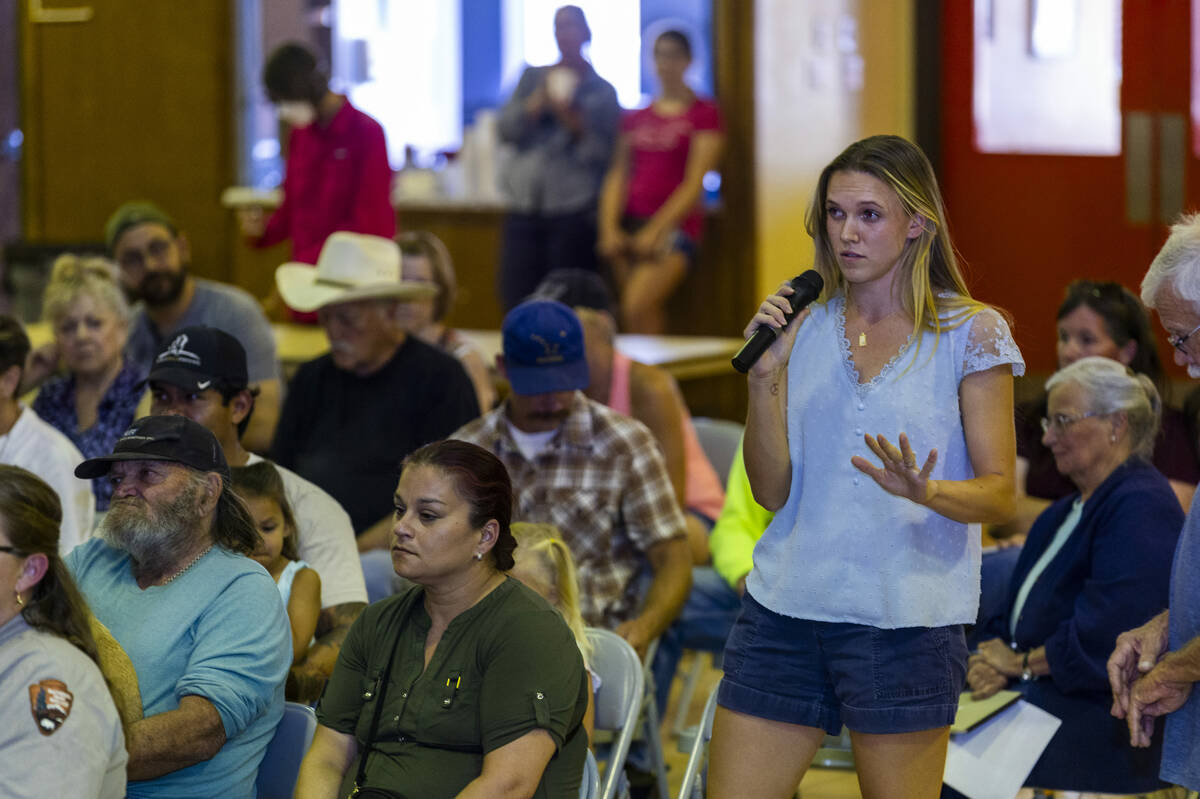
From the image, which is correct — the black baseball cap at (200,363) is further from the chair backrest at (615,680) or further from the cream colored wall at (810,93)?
the cream colored wall at (810,93)

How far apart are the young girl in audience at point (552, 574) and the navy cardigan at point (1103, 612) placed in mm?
911

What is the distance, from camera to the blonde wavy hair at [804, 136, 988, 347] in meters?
2.06

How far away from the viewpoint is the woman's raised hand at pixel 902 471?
1937 mm

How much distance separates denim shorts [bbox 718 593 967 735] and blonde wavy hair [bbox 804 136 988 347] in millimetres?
415

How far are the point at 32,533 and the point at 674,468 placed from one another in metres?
2.05

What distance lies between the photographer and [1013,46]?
23.5 ft

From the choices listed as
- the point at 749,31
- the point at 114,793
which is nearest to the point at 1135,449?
the point at 114,793

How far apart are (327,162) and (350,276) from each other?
1.49 meters

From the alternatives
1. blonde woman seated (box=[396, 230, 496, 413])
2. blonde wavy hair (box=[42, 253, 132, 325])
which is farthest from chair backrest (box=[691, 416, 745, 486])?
blonde wavy hair (box=[42, 253, 132, 325])

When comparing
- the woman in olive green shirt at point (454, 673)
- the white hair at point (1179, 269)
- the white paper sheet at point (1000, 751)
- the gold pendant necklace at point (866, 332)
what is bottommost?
the white paper sheet at point (1000, 751)

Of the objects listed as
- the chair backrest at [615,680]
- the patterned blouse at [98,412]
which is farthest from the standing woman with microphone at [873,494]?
the patterned blouse at [98,412]

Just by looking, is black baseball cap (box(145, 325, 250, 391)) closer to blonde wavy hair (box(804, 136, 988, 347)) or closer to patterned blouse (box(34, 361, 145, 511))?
patterned blouse (box(34, 361, 145, 511))

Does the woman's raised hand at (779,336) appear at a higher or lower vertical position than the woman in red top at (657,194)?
lower

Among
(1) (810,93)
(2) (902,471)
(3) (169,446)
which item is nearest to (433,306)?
(3) (169,446)
